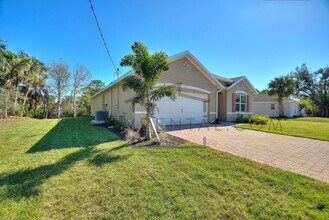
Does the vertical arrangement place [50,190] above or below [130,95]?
below

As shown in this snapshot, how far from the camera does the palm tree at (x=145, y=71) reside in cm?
633

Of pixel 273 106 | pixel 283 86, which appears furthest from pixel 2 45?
pixel 273 106

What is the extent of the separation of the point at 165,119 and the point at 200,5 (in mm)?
6477

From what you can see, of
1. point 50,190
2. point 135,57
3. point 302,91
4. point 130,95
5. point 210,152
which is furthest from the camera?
point 302,91

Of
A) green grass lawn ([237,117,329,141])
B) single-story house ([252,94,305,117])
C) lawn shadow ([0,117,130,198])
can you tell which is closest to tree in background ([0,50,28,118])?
lawn shadow ([0,117,130,198])

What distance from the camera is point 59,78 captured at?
26953 millimetres

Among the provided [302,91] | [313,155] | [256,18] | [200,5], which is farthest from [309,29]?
[302,91]

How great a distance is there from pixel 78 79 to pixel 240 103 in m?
28.0

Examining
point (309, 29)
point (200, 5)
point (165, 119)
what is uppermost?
point (200, 5)

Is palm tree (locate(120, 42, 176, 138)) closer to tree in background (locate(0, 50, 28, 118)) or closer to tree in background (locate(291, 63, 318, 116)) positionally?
tree in background (locate(0, 50, 28, 118))

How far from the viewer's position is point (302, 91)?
120ft

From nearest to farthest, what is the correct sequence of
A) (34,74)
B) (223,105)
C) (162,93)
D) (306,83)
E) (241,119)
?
(162,93)
(241,119)
(223,105)
(34,74)
(306,83)

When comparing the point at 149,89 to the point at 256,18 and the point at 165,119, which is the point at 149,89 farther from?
the point at 256,18

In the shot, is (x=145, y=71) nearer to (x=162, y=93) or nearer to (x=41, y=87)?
(x=162, y=93)
